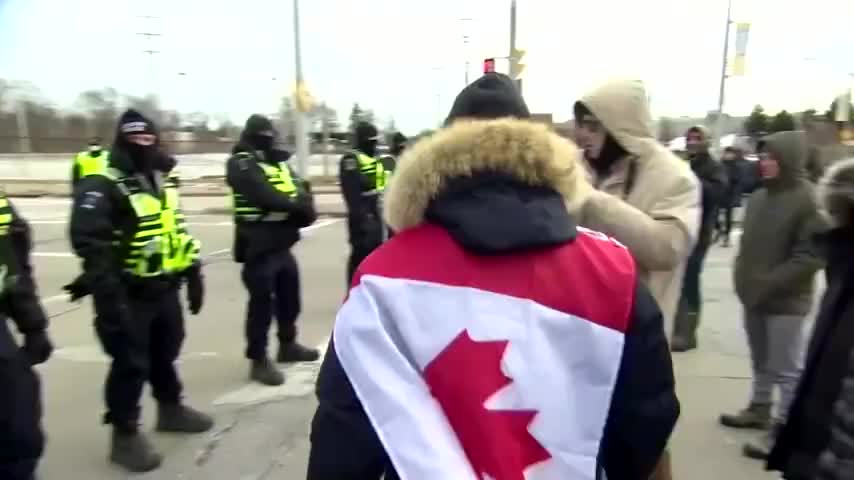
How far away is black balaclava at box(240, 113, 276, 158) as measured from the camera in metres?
5.45

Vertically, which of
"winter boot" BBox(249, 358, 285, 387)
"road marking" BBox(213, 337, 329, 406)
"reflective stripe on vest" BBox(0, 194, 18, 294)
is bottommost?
"road marking" BBox(213, 337, 329, 406)

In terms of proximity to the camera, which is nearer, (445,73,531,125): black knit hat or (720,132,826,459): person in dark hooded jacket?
(445,73,531,125): black knit hat

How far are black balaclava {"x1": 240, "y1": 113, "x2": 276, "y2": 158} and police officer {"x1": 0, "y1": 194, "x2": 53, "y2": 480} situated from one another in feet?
7.96

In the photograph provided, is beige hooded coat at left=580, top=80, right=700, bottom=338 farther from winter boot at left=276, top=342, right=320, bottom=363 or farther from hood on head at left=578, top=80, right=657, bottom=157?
winter boot at left=276, top=342, right=320, bottom=363

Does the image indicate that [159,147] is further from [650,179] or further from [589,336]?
[589,336]

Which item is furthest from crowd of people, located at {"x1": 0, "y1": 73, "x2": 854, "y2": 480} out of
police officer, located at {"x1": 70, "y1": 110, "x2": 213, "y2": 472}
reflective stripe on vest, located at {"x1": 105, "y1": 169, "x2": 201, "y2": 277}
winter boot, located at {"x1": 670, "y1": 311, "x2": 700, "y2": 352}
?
winter boot, located at {"x1": 670, "y1": 311, "x2": 700, "y2": 352}

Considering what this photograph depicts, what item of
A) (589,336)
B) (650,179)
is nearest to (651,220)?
(650,179)

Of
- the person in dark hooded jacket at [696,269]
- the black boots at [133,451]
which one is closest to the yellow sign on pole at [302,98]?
the person in dark hooded jacket at [696,269]

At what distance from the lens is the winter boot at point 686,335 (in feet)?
20.2

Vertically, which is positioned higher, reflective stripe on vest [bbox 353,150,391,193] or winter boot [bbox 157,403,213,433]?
reflective stripe on vest [bbox 353,150,391,193]

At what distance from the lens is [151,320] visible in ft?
13.8

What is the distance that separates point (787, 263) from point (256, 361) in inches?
143

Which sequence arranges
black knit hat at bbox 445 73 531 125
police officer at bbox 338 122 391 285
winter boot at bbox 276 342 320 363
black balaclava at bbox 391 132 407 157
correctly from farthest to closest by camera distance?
black balaclava at bbox 391 132 407 157
police officer at bbox 338 122 391 285
winter boot at bbox 276 342 320 363
black knit hat at bbox 445 73 531 125

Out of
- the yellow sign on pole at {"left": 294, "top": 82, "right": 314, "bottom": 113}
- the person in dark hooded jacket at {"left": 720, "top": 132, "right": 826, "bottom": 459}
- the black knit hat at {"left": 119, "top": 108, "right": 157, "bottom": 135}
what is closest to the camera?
the person in dark hooded jacket at {"left": 720, "top": 132, "right": 826, "bottom": 459}
